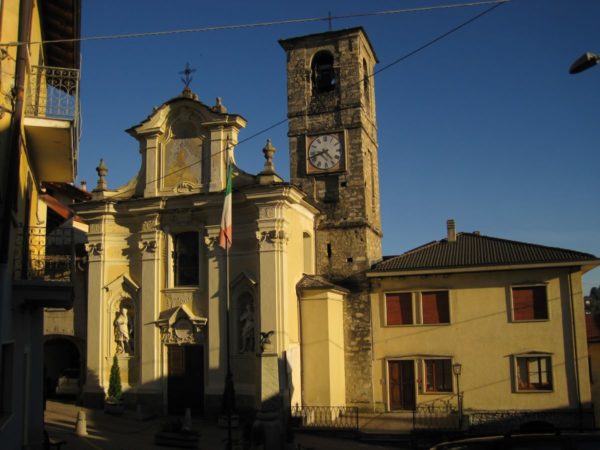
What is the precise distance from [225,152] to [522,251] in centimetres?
1257

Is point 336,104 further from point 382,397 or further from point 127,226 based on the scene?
point 382,397

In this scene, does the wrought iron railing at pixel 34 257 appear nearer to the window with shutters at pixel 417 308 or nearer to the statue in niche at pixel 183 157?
the statue in niche at pixel 183 157

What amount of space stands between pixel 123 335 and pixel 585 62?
810 inches

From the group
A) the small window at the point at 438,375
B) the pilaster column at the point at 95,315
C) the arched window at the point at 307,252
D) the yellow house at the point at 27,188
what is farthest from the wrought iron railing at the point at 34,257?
the small window at the point at 438,375

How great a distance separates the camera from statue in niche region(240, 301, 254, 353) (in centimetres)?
2372

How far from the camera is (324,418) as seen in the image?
23.9 m

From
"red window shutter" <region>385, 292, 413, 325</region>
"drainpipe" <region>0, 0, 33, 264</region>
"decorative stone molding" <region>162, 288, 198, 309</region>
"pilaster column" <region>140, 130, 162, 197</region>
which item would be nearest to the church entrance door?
"decorative stone molding" <region>162, 288, 198, 309</region>

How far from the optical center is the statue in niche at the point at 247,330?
2372 cm

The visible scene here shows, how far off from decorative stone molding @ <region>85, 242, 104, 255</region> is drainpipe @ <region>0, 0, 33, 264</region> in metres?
15.3

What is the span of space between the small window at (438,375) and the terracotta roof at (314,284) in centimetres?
471

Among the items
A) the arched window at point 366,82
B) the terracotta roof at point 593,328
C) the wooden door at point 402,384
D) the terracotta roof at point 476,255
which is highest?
the arched window at point 366,82

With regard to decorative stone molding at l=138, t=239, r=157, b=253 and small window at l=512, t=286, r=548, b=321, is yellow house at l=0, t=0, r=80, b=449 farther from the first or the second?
small window at l=512, t=286, r=548, b=321

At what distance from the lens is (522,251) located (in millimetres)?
26734

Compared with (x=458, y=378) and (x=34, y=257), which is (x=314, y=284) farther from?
(x=34, y=257)
